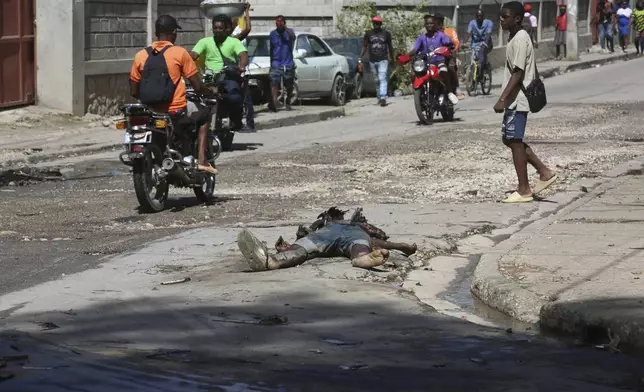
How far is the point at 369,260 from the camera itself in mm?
8312

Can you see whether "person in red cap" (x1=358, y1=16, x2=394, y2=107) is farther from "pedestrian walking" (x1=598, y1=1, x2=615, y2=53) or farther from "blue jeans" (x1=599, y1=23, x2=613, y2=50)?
"blue jeans" (x1=599, y1=23, x2=613, y2=50)

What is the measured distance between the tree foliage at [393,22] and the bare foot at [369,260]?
2213 cm

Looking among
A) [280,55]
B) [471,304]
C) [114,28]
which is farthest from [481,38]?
[471,304]

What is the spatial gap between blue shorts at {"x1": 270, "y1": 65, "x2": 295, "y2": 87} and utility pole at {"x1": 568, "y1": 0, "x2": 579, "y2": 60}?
20753 mm

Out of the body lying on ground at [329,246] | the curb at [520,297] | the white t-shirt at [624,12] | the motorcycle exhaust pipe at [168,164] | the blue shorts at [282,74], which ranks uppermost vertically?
the white t-shirt at [624,12]

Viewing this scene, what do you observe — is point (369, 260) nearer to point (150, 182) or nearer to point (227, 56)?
point (150, 182)

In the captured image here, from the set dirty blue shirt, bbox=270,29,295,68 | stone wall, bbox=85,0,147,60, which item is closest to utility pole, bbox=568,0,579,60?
dirty blue shirt, bbox=270,29,295,68

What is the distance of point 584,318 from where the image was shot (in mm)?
6707

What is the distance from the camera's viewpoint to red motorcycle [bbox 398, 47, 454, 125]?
21.0 m

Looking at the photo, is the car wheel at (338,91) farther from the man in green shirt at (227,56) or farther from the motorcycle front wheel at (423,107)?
the man in green shirt at (227,56)

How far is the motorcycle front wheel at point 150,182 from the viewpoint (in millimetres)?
11273

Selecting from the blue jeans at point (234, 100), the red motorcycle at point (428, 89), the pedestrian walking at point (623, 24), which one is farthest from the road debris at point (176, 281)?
the pedestrian walking at point (623, 24)

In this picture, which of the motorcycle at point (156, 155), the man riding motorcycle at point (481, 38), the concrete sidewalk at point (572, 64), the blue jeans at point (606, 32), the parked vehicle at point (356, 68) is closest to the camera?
the motorcycle at point (156, 155)

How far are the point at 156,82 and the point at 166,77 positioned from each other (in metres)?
0.10
